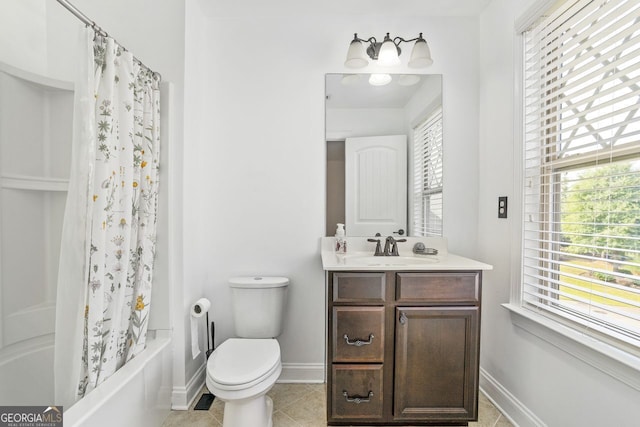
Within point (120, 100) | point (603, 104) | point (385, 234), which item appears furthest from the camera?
point (385, 234)

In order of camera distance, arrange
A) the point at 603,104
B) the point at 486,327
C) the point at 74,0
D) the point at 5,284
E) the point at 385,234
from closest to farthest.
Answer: the point at 603,104, the point at 5,284, the point at 74,0, the point at 486,327, the point at 385,234

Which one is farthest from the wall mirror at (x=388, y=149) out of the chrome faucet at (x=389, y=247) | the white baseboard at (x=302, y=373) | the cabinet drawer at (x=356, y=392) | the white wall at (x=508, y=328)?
the white baseboard at (x=302, y=373)

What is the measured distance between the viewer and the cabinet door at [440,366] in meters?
1.53

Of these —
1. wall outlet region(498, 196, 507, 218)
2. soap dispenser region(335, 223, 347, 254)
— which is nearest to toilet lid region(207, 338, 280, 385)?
soap dispenser region(335, 223, 347, 254)

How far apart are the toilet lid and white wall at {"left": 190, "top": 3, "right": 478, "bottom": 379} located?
465 mm

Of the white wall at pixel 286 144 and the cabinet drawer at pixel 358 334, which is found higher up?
the white wall at pixel 286 144

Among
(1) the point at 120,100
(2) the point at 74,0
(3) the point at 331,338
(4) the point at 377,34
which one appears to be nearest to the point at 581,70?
(4) the point at 377,34

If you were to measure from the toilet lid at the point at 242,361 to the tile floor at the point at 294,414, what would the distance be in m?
0.41

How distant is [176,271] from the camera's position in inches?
71.0

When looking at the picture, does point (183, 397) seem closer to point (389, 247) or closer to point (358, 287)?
point (358, 287)

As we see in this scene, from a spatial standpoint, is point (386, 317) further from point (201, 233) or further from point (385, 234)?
point (201, 233)

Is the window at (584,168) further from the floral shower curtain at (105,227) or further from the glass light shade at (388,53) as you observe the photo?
Result: the floral shower curtain at (105,227)

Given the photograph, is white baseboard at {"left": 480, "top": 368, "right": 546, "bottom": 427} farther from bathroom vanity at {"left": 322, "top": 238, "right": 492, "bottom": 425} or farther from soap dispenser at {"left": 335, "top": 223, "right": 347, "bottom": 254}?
soap dispenser at {"left": 335, "top": 223, "right": 347, "bottom": 254}

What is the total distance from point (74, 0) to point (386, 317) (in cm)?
241
